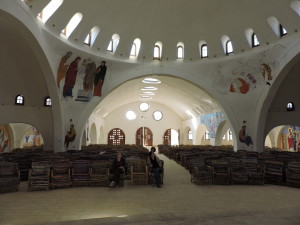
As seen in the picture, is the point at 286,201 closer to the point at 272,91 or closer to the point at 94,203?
the point at 94,203

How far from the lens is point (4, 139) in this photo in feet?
69.2

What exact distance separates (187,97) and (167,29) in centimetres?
1154

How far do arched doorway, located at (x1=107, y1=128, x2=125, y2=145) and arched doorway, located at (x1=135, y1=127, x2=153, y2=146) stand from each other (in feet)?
7.19

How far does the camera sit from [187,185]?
7930 millimetres

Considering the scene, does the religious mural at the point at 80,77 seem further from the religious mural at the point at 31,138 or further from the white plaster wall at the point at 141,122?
the white plaster wall at the point at 141,122

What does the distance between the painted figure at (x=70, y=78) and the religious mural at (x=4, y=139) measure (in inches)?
410

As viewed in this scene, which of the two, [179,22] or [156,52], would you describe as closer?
[179,22]

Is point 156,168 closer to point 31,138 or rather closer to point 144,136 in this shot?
point 31,138

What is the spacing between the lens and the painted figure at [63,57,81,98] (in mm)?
14247

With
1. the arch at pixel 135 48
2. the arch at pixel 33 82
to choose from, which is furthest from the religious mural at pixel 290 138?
the arch at pixel 33 82

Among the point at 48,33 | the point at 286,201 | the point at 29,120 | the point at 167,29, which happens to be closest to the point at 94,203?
the point at 286,201

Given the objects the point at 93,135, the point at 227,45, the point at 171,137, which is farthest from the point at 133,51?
the point at 171,137

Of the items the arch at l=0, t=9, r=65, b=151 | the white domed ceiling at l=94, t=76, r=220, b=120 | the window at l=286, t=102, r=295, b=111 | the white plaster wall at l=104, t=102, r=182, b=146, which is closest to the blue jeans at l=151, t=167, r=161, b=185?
the arch at l=0, t=9, r=65, b=151

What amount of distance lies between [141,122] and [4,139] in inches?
737
